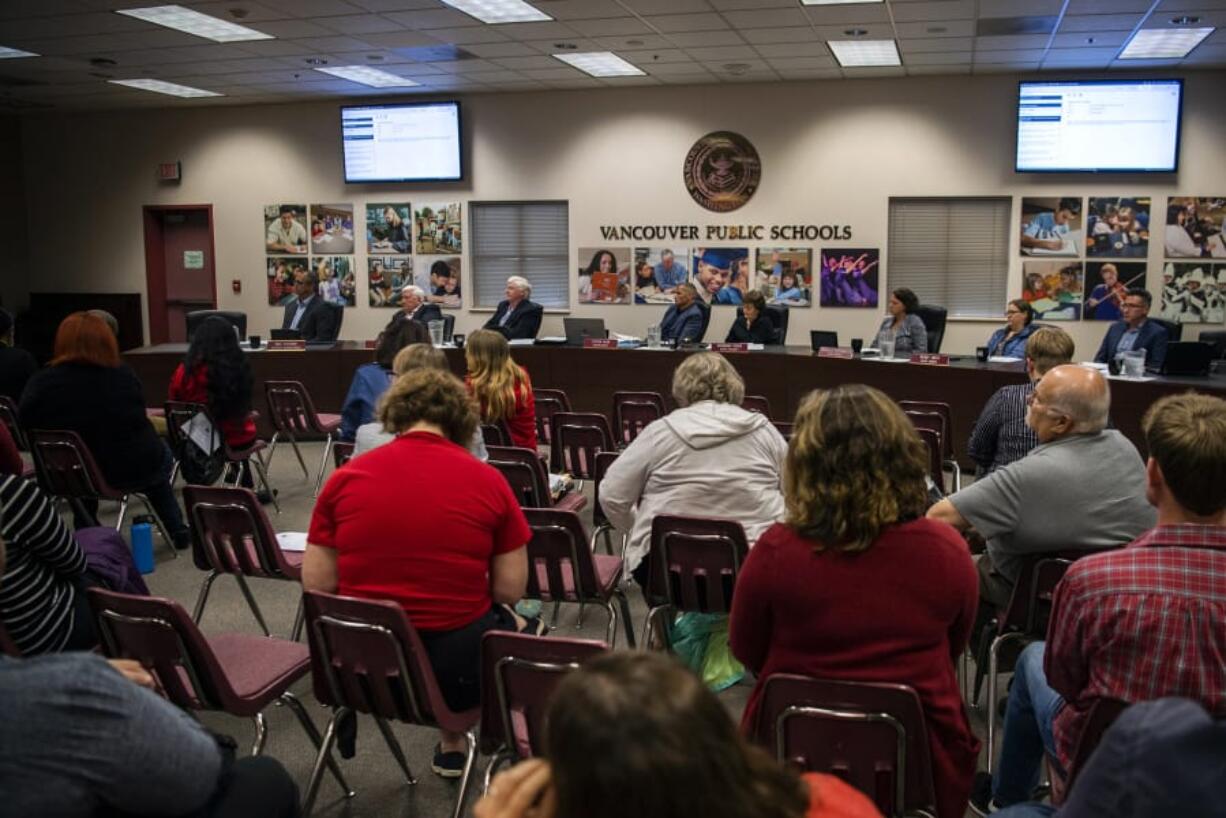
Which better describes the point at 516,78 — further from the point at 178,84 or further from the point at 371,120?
the point at 178,84

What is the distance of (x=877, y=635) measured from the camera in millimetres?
1992

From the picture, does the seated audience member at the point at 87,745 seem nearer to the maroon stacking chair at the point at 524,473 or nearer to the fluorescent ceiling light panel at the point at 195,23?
the maroon stacking chair at the point at 524,473

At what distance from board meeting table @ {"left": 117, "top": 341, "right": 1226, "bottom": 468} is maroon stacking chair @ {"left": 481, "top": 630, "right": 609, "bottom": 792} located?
5.56m

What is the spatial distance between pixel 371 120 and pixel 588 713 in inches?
434

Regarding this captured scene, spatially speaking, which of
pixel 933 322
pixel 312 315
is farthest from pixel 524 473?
pixel 312 315

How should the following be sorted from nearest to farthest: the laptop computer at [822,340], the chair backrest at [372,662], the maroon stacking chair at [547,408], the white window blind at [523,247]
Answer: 1. the chair backrest at [372,662]
2. the maroon stacking chair at [547,408]
3. the laptop computer at [822,340]
4. the white window blind at [523,247]

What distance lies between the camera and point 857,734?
2039mm

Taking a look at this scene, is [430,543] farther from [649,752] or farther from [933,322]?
[933,322]

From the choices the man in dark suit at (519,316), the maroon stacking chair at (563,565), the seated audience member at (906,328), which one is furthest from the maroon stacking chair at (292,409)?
the seated audience member at (906,328)

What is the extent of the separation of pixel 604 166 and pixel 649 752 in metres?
10.2

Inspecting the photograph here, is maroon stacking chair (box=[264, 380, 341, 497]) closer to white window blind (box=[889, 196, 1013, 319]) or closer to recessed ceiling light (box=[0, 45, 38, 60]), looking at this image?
recessed ceiling light (box=[0, 45, 38, 60])

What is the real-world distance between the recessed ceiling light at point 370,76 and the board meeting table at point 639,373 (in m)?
2.64

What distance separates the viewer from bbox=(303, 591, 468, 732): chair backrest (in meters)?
2.43

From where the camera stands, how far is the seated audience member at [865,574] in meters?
1.97
